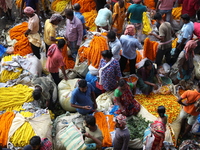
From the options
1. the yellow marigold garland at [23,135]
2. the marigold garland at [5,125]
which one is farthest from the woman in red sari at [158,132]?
the marigold garland at [5,125]

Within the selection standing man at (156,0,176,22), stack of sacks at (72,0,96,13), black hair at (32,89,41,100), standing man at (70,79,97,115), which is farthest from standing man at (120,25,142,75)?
stack of sacks at (72,0,96,13)

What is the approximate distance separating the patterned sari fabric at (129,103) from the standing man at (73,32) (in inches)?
87.6

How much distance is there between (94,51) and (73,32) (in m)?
0.78

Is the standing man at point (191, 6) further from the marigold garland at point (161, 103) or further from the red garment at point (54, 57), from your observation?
the red garment at point (54, 57)

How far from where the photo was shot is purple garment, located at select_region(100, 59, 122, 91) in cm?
473

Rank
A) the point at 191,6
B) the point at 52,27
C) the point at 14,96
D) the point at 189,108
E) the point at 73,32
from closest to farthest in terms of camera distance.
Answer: the point at 189,108
the point at 14,96
the point at 52,27
the point at 73,32
the point at 191,6

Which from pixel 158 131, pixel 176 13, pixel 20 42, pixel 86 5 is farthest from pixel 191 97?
pixel 86 5

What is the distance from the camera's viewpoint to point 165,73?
590cm

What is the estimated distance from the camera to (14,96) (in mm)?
4652

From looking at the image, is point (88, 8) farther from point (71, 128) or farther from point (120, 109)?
point (71, 128)

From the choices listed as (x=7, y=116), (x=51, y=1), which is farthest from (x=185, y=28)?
(x=51, y=1)

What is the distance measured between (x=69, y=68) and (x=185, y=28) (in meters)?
2.85

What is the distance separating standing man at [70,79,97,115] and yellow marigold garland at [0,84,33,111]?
91 cm

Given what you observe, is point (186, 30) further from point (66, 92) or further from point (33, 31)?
point (33, 31)
